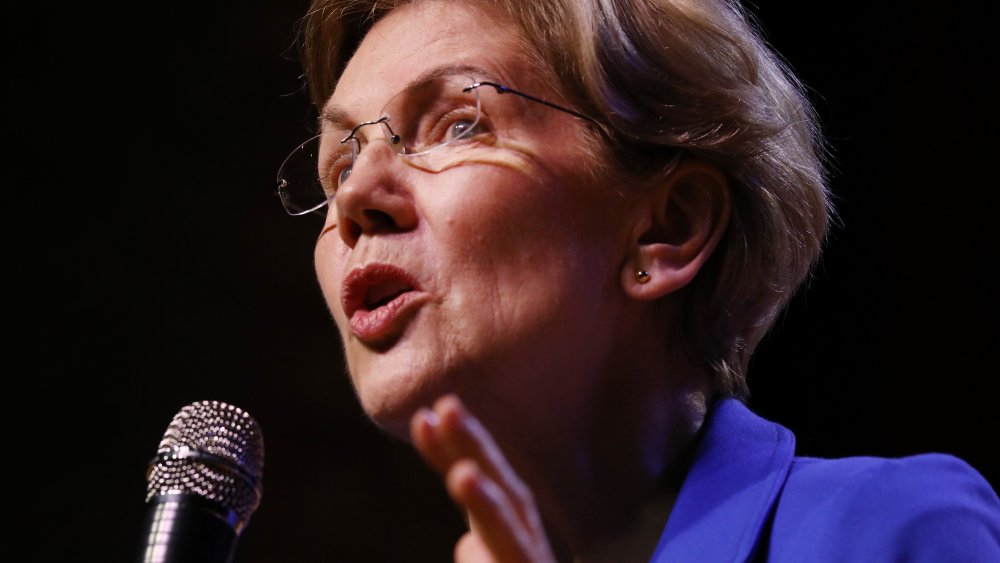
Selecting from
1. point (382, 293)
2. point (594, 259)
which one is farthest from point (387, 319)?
point (594, 259)

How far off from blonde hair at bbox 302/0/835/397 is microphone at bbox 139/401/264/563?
26.5 inches

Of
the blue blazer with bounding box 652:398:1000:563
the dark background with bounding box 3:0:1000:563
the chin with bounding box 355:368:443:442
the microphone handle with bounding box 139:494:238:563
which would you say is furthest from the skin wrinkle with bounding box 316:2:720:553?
the dark background with bounding box 3:0:1000:563

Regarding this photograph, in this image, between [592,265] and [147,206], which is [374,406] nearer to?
[592,265]

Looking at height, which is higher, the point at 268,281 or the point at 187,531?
the point at 187,531

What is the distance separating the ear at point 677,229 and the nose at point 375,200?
34 cm

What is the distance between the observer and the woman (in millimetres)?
1335

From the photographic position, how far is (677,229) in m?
1.55

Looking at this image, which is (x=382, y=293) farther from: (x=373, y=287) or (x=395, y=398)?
(x=395, y=398)

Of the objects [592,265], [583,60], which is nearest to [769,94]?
[583,60]

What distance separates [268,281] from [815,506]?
5.11 feet

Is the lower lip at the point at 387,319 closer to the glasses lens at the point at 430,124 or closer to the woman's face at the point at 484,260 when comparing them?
the woman's face at the point at 484,260

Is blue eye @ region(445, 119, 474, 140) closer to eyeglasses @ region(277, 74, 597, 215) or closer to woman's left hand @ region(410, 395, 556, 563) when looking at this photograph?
eyeglasses @ region(277, 74, 597, 215)

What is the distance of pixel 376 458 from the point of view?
97.9 inches

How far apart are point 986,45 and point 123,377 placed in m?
2.00
